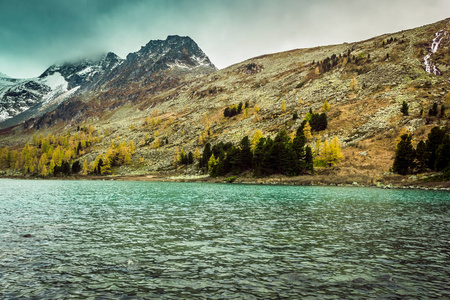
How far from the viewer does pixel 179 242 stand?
16.4m

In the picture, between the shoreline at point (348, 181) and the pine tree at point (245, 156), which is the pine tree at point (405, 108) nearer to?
the shoreline at point (348, 181)

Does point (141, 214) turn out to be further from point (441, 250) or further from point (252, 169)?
point (252, 169)

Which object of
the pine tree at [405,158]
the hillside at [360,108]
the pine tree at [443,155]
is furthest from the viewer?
the hillside at [360,108]

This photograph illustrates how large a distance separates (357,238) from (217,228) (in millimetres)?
9972

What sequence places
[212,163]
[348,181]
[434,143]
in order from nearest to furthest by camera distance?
[434,143], [348,181], [212,163]

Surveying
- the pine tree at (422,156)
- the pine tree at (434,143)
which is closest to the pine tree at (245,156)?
the pine tree at (422,156)

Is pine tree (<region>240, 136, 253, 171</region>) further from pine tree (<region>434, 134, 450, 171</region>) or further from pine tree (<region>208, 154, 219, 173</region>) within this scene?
pine tree (<region>434, 134, 450, 171</region>)

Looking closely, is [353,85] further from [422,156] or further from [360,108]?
[422,156]

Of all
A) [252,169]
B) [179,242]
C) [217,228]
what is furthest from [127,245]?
[252,169]

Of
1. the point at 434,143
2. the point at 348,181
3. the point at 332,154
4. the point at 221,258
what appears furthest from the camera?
the point at 332,154

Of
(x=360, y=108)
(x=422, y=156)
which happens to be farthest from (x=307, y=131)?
(x=422, y=156)

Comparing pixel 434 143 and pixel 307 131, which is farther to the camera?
pixel 307 131

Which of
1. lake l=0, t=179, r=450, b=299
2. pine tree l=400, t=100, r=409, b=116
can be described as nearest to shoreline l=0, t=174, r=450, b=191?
pine tree l=400, t=100, r=409, b=116

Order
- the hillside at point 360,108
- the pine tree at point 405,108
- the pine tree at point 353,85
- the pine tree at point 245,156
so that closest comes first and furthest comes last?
1. the hillside at point 360,108
2. the pine tree at point 245,156
3. the pine tree at point 405,108
4. the pine tree at point 353,85
